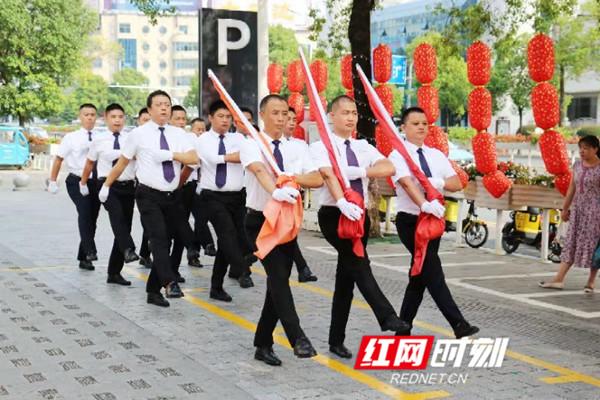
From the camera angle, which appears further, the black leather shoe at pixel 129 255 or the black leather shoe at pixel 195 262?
the black leather shoe at pixel 195 262

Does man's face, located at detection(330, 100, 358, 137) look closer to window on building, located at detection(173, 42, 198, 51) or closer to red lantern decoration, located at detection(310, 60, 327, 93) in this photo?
red lantern decoration, located at detection(310, 60, 327, 93)

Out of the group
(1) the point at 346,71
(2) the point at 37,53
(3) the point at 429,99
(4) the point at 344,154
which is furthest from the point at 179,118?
(2) the point at 37,53

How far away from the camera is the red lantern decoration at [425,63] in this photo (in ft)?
46.5

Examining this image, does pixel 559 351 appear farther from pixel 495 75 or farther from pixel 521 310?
pixel 495 75

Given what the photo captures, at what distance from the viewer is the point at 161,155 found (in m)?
7.53

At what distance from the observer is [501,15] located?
14.9 metres

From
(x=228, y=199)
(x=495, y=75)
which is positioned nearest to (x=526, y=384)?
(x=228, y=199)

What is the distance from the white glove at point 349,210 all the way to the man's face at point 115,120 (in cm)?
441

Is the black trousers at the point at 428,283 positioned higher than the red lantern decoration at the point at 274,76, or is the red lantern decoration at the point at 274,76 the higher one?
the red lantern decoration at the point at 274,76

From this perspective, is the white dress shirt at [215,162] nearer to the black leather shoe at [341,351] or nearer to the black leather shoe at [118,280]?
the black leather shoe at [118,280]

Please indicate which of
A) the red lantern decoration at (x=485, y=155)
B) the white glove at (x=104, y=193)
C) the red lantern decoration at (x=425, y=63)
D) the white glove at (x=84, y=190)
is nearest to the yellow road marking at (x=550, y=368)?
Answer: the white glove at (x=104, y=193)

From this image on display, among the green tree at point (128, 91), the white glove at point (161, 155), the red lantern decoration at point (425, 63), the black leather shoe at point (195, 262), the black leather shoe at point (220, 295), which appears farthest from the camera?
the green tree at point (128, 91)

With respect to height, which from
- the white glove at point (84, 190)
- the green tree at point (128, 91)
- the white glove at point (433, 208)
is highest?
the green tree at point (128, 91)

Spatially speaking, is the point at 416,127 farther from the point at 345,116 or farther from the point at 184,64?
the point at 184,64
